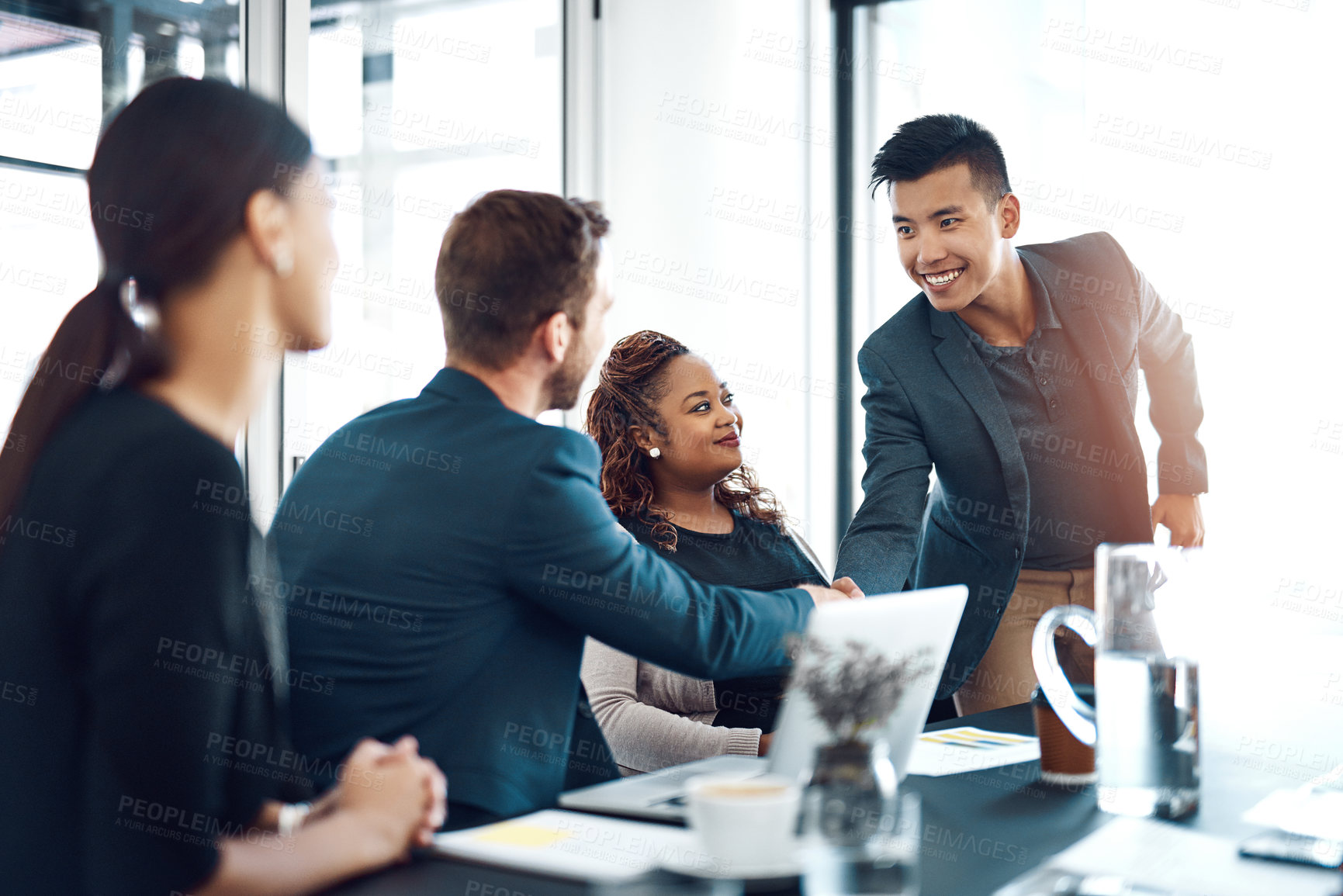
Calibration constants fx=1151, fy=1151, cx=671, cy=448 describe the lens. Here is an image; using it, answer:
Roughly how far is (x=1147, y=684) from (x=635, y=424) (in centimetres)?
126

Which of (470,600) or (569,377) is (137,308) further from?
(569,377)

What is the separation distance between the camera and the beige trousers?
2410 mm

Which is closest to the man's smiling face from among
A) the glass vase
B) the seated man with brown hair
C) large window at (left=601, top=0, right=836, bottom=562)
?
the seated man with brown hair

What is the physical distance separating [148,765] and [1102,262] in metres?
2.22

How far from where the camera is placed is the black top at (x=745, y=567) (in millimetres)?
2125

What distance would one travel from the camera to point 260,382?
1.04 m

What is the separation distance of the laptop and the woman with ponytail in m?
0.24

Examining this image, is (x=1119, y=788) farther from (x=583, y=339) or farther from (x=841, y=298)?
(x=841, y=298)

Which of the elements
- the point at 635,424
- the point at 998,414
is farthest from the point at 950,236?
the point at 635,424

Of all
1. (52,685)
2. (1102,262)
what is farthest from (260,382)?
(1102,262)

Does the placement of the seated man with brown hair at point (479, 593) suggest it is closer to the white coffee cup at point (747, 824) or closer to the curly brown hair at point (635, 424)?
the white coffee cup at point (747, 824)

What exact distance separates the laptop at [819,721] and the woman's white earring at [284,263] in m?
0.58

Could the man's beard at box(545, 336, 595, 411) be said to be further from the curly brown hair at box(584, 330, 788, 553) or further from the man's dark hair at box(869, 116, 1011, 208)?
the man's dark hair at box(869, 116, 1011, 208)

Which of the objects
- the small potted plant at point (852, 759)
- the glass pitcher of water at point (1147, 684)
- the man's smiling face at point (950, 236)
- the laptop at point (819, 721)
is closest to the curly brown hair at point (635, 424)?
the man's smiling face at point (950, 236)
